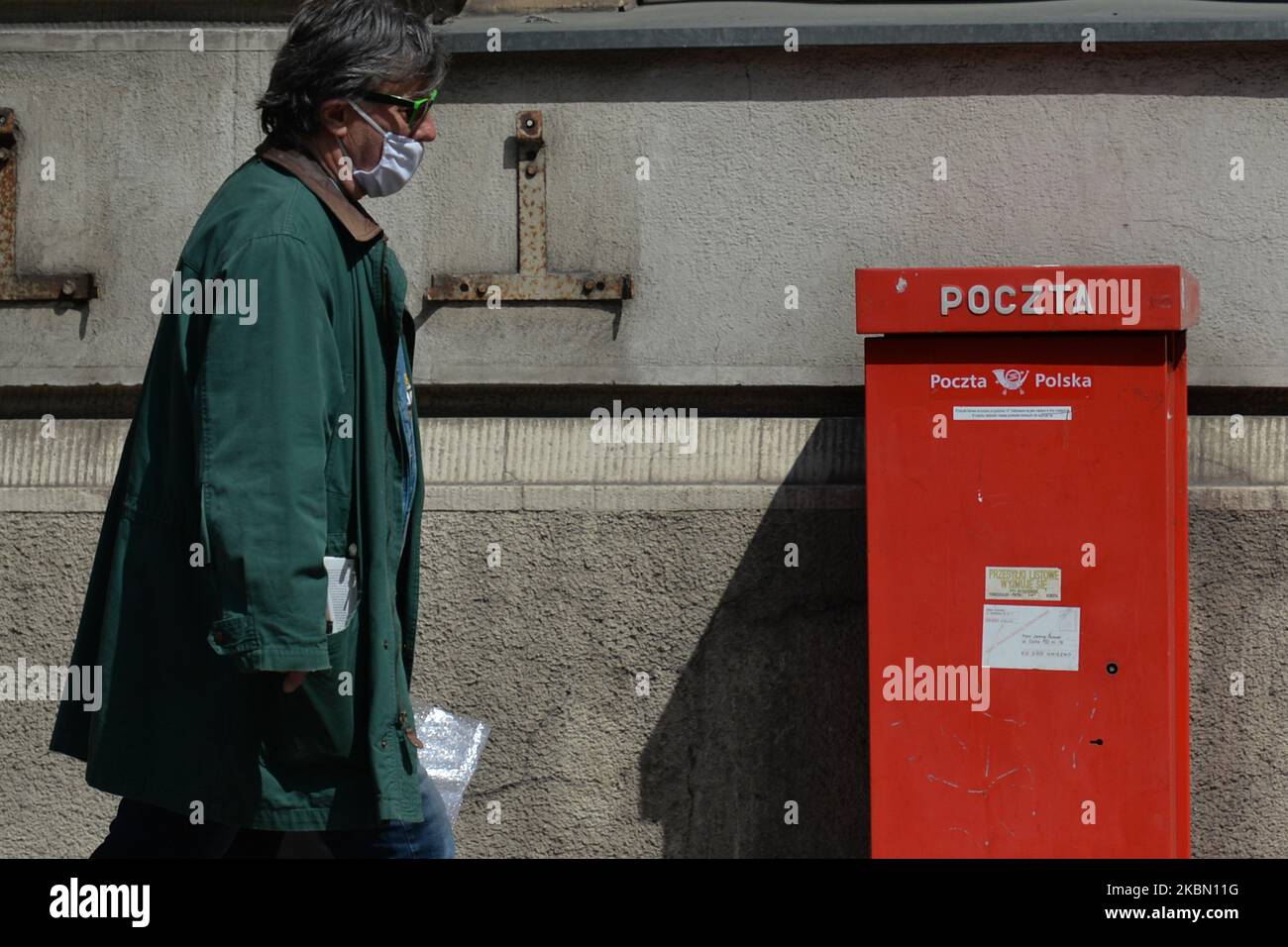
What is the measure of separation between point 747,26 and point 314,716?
257 centimetres

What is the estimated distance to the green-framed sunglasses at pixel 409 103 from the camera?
2.70 meters

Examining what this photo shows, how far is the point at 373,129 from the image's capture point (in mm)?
2715

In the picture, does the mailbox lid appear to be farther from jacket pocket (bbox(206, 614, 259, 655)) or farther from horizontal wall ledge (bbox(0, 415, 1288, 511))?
jacket pocket (bbox(206, 614, 259, 655))

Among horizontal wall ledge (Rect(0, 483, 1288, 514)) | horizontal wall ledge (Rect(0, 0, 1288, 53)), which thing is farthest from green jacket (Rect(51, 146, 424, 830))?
horizontal wall ledge (Rect(0, 0, 1288, 53))

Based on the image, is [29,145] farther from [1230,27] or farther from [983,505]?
[1230,27]

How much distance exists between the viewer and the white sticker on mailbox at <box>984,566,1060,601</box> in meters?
3.48

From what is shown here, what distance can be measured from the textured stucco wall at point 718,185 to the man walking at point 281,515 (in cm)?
163

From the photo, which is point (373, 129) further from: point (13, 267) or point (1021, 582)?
point (13, 267)

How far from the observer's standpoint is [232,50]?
4430 mm

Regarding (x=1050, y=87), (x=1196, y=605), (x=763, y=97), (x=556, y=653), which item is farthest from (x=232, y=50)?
(x=1196, y=605)

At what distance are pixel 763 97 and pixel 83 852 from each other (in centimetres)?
288

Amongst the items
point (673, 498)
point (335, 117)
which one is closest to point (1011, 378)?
point (673, 498)

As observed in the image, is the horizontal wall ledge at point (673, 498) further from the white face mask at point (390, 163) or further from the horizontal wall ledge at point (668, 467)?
the white face mask at point (390, 163)

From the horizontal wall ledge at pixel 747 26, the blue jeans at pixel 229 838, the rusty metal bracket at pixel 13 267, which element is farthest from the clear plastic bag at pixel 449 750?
the horizontal wall ledge at pixel 747 26
